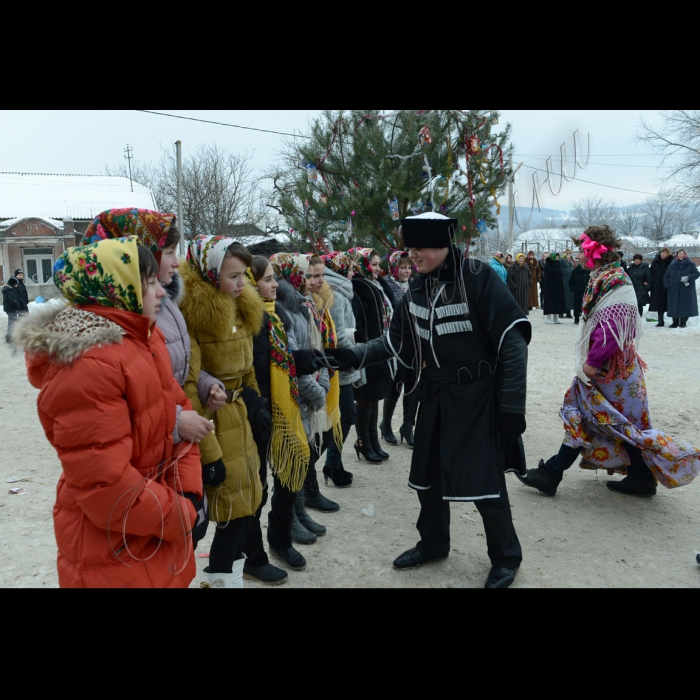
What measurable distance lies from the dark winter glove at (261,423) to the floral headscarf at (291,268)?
4.20 ft

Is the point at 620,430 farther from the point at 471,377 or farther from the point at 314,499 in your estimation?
the point at 314,499

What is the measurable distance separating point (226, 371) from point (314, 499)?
199cm

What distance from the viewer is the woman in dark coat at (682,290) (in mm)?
14539

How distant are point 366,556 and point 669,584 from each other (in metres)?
1.67

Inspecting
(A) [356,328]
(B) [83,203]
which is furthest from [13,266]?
(A) [356,328]

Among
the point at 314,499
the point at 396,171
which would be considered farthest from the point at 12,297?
the point at 314,499

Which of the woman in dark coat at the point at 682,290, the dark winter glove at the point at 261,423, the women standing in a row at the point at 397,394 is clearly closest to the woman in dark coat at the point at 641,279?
the woman in dark coat at the point at 682,290

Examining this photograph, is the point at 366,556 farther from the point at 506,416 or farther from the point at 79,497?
the point at 79,497

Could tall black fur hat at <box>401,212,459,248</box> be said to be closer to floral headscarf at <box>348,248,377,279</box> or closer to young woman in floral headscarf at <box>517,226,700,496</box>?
young woman in floral headscarf at <box>517,226,700,496</box>

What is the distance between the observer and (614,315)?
4289 millimetres

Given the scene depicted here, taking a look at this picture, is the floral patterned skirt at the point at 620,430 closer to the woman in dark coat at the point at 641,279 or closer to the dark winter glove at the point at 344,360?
the dark winter glove at the point at 344,360

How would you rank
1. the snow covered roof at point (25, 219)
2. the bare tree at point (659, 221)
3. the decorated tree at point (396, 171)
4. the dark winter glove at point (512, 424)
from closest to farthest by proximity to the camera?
the dark winter glove at point (512, 424) → the decorated tree at point (396, 171) → the snow covered roof at point (25, 219) → the bare tree at point (659, 221)

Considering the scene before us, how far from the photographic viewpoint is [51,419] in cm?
181

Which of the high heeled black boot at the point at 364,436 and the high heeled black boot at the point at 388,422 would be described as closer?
the high heeled black boot at the point at 364,436
